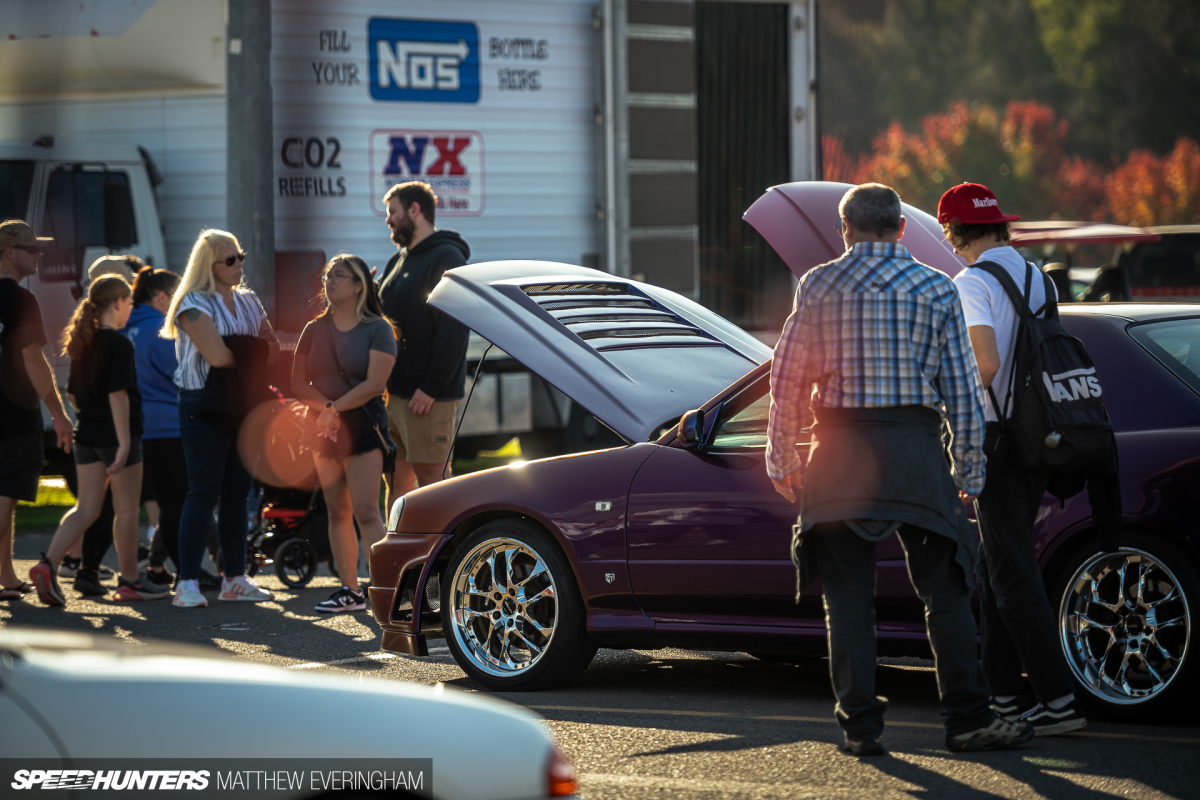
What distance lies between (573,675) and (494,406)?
21.7 feet

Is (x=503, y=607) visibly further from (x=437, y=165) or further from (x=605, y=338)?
(x=437, y=165)

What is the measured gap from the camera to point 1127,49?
69250 mm

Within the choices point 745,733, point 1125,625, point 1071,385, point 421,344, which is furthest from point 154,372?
point 1125,625

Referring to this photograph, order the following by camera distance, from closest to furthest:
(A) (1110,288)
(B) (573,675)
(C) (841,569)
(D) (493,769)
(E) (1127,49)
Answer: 1. (D) (493,769)
2. (C) (841,569)
3. (B) (573,675)
4. (A) (1110,288)
5. (E) (1127,49)

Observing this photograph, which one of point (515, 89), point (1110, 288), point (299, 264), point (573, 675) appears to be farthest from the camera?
point (1110, 288)

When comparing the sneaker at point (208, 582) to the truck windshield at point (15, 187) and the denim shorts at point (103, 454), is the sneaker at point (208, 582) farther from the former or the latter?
the truck windshield at point (15, 187)

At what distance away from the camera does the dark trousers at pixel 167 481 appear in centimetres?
910

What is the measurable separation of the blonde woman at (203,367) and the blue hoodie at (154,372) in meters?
0.44

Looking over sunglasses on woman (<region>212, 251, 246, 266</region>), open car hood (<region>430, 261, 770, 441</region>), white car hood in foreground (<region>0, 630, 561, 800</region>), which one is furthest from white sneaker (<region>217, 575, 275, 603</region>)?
white car hood in foreground (<region>0, 630, 561, 800</region>)

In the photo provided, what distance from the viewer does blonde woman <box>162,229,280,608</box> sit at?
8.52 metres

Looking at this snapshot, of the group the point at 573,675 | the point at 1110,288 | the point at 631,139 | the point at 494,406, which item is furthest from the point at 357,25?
the point at 1110,288

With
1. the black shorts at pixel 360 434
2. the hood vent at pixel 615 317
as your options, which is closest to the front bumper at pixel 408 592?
the hood vent at pixel 615 317

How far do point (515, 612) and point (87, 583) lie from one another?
12.6ft

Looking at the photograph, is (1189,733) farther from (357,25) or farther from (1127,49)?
(1127,49)
